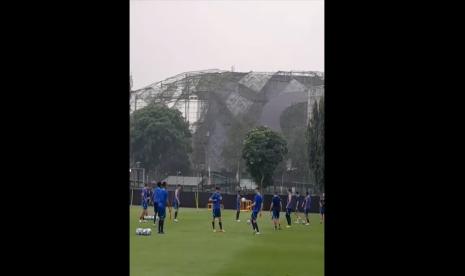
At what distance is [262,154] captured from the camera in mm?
63281

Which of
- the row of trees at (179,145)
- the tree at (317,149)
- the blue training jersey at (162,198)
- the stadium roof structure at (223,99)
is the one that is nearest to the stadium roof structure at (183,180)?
the row of trees at (179,145)

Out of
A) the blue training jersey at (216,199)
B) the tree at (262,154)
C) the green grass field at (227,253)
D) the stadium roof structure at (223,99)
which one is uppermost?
the stadium roof structure at (223,99)

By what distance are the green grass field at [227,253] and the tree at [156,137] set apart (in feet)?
Answer: 175

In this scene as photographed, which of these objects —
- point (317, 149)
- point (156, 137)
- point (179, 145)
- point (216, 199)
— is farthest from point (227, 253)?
point (179, 145)

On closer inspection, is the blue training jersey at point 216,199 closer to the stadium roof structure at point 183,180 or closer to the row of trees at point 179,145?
the row of trees at point 179,145

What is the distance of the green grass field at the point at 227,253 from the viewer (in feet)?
45.8

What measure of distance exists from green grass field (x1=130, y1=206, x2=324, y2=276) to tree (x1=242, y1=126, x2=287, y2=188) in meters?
36.3

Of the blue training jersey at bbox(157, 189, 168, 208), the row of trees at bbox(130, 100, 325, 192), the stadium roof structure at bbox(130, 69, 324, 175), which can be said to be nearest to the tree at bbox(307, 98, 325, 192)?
the row of trees at bbox(130, 100, 325, 192)

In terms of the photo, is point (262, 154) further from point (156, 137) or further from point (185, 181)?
point (185, 181)

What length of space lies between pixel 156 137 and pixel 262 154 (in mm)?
19550
